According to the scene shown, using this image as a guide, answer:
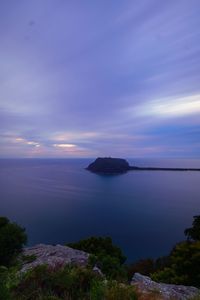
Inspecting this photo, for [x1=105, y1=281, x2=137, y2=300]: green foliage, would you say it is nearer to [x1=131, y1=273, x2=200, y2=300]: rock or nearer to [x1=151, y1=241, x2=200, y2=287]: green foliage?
[x1=131, y1=273, x2=200, y2=300]: rock

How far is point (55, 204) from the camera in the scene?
71375 millimetres

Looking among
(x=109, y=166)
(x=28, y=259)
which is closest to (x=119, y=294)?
(x=28, y=259)

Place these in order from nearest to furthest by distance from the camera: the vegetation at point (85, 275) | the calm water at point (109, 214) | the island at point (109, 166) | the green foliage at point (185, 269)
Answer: the vegetation at point (85, 275) < the green foliage at point (185, 269) < the calm water at point (109, 214) < the island at point (109, 166)

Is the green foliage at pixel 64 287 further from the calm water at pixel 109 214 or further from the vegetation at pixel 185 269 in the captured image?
the calm water at pixel 109 214

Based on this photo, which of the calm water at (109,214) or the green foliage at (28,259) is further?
the calm water at (109,214)

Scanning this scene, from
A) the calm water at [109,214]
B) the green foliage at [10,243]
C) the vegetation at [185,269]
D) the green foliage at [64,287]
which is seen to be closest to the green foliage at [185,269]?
the vegetation at [185,269]

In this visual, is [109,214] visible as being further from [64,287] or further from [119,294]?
[119,294]

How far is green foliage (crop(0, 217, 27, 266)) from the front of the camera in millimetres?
15496

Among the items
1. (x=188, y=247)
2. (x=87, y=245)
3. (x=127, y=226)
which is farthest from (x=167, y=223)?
(x=188, y=247)

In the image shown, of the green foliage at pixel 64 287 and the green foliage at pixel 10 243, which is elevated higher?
the green foliage at pixel 64 287

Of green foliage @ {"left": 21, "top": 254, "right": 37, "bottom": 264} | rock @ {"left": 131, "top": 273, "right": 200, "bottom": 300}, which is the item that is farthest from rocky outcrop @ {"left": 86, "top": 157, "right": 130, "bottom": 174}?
rock @ {"left": 131, "top": 273, "right": 200, "bottom": 300}

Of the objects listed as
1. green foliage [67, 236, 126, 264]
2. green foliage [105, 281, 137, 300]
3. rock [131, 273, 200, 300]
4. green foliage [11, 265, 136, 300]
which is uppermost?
green foliage [105, 281, 137, 300]

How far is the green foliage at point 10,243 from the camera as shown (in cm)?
1550

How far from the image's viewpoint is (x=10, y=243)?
16203 mm
